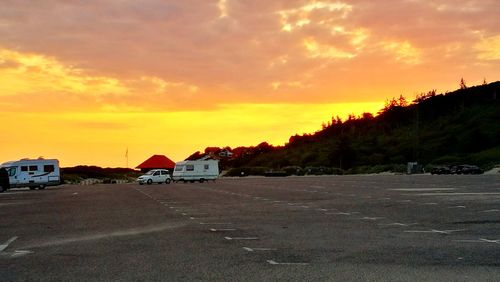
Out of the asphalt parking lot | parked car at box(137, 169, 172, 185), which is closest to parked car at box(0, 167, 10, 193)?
parked car at box(137, 169, 172, 185)

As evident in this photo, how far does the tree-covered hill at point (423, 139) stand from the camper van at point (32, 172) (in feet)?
223

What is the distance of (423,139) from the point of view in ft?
511

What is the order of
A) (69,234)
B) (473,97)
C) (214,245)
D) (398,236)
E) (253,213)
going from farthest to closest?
1. (473,97)
2. (253,213)
3. (69,234)
4. (398,236)
5. (214,245)

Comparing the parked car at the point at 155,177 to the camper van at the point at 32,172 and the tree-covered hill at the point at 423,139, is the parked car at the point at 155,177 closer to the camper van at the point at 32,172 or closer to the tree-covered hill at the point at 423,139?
the camper van at the point at 32,172

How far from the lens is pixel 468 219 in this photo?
18.3 metres

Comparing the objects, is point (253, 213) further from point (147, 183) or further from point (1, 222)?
point (147, 183)

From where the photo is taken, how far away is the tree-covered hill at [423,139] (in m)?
135

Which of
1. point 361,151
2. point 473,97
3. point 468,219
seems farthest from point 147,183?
point 473,97

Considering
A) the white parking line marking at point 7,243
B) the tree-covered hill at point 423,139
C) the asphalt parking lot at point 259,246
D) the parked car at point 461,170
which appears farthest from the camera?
the tree-covered hill at point 423,139

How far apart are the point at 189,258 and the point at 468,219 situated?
10.5m

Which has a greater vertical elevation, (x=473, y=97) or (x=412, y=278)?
(x=473, y=97)

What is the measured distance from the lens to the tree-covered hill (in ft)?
442

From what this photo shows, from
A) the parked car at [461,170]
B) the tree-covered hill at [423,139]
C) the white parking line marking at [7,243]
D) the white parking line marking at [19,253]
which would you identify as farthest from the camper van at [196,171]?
the white parking line marking at [19,253]

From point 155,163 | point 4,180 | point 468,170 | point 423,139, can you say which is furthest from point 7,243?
point 423,139
